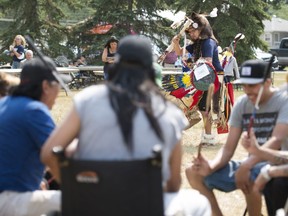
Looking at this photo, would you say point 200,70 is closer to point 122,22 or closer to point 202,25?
point 202,25

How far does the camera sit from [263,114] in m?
4.09

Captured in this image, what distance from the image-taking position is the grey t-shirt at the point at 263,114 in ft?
13.2

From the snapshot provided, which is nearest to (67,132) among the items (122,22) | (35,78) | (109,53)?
(35,78)

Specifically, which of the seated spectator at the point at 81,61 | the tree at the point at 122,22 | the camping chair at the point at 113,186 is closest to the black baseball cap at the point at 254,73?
the camping chair at the point at 113,186

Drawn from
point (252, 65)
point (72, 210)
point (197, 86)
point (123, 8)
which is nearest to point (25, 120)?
point (72, 210)

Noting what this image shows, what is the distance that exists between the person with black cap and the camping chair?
0.15 meters

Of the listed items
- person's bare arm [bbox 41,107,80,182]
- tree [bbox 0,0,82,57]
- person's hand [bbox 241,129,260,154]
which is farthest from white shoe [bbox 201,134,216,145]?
tree [bbox 0,0,82,57]

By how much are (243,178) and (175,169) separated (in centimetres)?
114

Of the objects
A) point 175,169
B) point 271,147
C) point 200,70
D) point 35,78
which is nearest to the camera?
point 175,169

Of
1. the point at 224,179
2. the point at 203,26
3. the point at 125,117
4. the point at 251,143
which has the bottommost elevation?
the point at 224,179

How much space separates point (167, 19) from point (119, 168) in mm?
21639

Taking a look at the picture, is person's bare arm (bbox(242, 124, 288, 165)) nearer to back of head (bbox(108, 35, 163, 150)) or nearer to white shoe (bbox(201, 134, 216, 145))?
back of head (bbox(108, 35, 163, 150))

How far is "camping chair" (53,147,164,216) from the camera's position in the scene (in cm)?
254

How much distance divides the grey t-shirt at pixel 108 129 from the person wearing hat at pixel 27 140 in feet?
2.14
